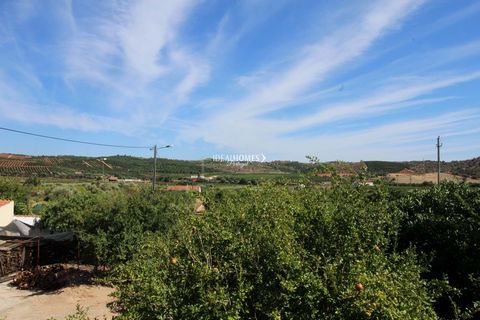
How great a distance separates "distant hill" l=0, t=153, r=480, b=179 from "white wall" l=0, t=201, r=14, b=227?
17.7 m

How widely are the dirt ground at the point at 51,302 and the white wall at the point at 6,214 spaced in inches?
425

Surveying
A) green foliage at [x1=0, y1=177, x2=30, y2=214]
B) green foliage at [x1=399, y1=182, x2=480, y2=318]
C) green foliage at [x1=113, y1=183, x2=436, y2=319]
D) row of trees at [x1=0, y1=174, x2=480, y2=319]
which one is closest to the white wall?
green foliage at [x1=0, y1=177, x2=30, y2=214]

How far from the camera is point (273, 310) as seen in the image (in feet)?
10.7

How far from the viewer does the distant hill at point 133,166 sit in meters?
44.4

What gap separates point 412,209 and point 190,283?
526 centimetres

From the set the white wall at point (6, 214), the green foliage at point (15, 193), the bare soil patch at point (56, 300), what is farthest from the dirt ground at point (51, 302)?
the green foliage at point (15, 193)

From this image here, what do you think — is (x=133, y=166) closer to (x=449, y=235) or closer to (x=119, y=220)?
(x=119, y=220)

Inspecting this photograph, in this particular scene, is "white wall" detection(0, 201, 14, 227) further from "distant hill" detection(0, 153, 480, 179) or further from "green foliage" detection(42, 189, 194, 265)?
"distant hill" detection(0, 153, 480, 179)

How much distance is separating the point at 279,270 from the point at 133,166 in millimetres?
75357

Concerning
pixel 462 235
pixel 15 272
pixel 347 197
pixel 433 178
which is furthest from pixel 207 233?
pixel 433 178

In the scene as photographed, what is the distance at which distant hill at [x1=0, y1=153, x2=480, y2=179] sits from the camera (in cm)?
4438

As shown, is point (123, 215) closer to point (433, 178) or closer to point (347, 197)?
point (347, 197)

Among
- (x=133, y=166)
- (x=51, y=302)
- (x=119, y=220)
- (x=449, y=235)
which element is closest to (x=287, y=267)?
(x=449, y=235)

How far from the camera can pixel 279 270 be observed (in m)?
3.47
